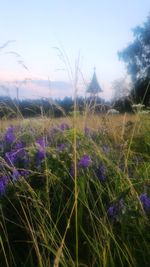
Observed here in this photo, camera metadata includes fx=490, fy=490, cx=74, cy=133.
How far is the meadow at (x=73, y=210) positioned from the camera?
199 centimetres

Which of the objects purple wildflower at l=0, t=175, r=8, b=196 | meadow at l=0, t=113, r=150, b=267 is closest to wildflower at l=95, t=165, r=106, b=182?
meadow at l=0, t=113, r=150, b=267

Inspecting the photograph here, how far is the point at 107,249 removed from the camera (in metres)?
2.02

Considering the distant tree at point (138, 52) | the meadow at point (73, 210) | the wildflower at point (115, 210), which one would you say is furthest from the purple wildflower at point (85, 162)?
the distant tree at point (138, 52)

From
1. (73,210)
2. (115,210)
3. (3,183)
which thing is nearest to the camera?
(115,210)

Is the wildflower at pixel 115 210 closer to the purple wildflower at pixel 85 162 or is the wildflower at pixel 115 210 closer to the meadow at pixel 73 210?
the meadow at pixel 73 210

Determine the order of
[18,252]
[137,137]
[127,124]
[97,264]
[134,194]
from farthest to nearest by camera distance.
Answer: [127,124] → [137,137] → [18,252] → [134,194] → [97,264]

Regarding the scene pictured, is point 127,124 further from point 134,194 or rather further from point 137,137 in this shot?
point 134,194

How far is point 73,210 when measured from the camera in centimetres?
241

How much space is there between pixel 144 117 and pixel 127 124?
425mm

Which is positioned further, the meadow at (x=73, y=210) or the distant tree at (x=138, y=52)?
the distant tree at (x=138, y=52)

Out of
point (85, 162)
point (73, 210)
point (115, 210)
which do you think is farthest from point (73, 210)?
point (85, 162)

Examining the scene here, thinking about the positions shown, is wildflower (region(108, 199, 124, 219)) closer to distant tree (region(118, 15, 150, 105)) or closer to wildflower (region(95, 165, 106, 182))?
wildflower (region(95, 165, 106, 182))

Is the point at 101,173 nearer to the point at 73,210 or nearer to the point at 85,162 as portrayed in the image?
the point at 85,162

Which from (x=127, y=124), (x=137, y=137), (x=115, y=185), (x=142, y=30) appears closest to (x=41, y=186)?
(x=115, y=185)
